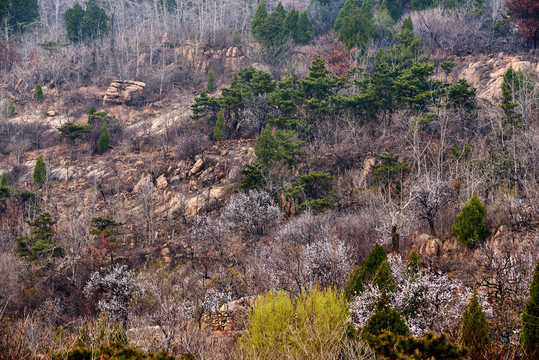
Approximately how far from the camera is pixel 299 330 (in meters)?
8.26

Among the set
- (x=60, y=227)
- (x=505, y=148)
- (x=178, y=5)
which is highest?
(x=178, y=5)

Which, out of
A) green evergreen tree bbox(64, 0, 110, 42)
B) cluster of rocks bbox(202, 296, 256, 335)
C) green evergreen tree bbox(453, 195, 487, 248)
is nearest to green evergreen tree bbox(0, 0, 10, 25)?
green evergreen tree bbox(64, 0, 110, 42)

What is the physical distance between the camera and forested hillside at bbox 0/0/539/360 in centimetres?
907

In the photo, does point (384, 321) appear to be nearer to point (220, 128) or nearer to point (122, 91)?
point (220, 128)

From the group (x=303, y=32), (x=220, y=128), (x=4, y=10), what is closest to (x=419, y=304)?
(x=220, y=128)

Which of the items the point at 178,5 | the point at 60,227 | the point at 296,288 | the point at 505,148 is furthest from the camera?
the point at 178,5

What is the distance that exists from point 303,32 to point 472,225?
3412 cm

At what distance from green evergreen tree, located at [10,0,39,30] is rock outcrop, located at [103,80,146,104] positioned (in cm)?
1921

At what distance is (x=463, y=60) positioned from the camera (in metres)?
34.9

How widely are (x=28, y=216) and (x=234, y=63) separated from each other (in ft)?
85.8

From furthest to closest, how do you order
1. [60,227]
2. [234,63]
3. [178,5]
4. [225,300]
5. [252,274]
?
[178,5] < [234,63] < [60,227] < [252,274] < [225,300]

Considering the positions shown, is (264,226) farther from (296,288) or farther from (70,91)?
(70,91)

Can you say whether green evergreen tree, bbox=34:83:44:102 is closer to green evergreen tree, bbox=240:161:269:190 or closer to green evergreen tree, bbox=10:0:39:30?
green evergreen tree, bbox=10:0:39:30

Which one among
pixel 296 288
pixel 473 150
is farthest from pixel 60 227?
pixel 473 150
